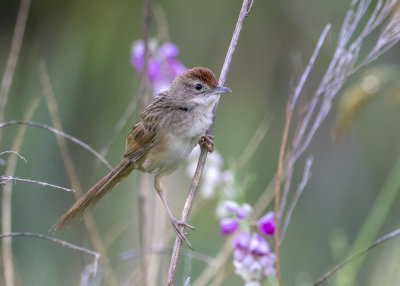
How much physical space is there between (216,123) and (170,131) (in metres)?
2.67

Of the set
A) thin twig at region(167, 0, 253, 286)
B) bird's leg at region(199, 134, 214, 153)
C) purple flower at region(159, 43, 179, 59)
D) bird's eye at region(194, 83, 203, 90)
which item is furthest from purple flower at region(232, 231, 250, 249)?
purple flower at region(159, 43, 179, 59)

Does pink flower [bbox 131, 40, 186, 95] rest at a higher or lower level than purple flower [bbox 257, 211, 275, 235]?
higher

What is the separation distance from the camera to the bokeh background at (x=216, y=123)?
15.1 feet

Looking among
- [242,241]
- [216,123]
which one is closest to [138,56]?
[242,241]

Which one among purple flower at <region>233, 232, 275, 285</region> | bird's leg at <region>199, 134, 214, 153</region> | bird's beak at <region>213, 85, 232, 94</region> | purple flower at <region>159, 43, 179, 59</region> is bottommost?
purple flower at <region>233, 232, 275, 285</region>

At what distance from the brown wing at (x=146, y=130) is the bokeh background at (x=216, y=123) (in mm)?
1090

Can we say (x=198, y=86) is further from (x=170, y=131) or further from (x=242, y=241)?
(x=242, y=241)

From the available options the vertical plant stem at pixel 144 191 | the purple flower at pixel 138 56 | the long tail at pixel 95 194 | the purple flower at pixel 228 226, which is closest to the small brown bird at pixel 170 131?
the long tail at pixel 95 194

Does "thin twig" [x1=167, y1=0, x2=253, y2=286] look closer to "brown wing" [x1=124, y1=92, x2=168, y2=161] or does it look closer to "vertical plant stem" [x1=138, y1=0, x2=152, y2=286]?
"vertical plant stem" [x1=138, y1=0, x2=152, y2=286]

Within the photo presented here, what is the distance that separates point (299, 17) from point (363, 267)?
230cm

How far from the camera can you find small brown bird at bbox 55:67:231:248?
9.91 feet

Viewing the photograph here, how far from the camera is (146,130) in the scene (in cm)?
324

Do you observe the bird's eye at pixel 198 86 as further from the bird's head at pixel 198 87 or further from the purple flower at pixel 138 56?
the purple flower at pixel 138 56

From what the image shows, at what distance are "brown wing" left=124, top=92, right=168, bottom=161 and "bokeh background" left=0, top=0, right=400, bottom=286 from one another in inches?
42.9
